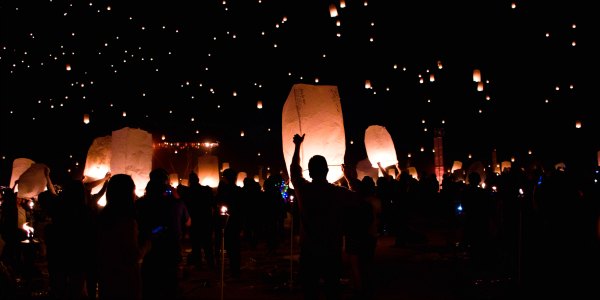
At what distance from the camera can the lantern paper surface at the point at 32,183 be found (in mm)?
9680

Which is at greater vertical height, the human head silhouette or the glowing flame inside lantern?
the human head silhouette

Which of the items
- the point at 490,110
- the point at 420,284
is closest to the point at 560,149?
the point at 490,110

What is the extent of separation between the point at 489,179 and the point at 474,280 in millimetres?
3821

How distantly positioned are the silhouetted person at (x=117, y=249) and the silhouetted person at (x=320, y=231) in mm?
1386

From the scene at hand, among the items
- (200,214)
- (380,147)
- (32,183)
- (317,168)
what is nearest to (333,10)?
(380,147)

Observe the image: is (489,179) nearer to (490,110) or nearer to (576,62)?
(576,62)

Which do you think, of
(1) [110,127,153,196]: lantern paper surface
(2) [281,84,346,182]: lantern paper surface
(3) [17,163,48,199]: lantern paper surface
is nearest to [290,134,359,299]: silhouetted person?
(2) [281,84,346,182]: lantern paper surface

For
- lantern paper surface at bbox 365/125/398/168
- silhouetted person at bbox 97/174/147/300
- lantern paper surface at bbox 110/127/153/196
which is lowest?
silhouetted person at bbox 97/174/147/300

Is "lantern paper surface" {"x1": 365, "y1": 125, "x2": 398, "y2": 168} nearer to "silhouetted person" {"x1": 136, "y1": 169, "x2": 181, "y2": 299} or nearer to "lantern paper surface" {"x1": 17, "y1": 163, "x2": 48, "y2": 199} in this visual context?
"lantern paper surface" {"x1": 17, "y1": 163, "x2": 48, "y2": 199}

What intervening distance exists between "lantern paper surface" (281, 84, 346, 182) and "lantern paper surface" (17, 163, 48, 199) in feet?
16.8

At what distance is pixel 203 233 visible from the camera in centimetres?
978

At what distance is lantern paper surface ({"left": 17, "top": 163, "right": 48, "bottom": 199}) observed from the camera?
9680 mm

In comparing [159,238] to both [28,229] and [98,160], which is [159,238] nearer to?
[98,160]

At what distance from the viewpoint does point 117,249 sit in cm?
456
